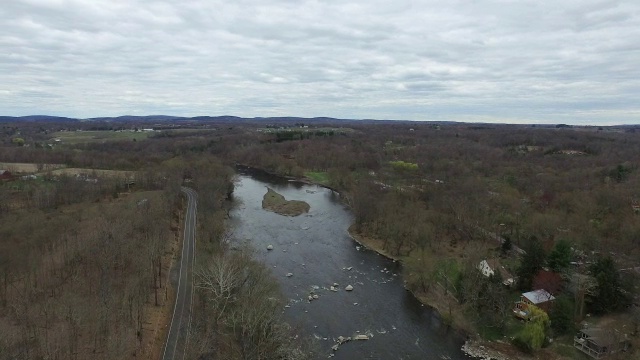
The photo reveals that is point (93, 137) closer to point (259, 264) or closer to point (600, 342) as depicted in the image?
point (259, 264)

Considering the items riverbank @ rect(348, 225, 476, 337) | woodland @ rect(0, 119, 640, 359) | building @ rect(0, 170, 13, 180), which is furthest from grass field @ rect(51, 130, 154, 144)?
riverbank @ rect(348, 225, 476, 337)

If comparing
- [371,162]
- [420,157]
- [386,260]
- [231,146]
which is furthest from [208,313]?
[231,146]

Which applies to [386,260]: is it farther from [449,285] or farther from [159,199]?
[159,199]

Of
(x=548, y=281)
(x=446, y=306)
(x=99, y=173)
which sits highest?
(x=99, y=173)

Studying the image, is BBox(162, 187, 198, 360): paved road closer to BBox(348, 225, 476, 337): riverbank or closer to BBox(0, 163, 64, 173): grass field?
BBox(348, 225, 476, 337): riverbank

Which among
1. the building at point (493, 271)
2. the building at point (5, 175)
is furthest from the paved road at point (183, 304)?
the building at point (5, 175)

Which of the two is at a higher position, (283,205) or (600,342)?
(283,205)

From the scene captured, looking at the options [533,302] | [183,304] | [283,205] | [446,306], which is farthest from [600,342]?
Result: [283,205]
